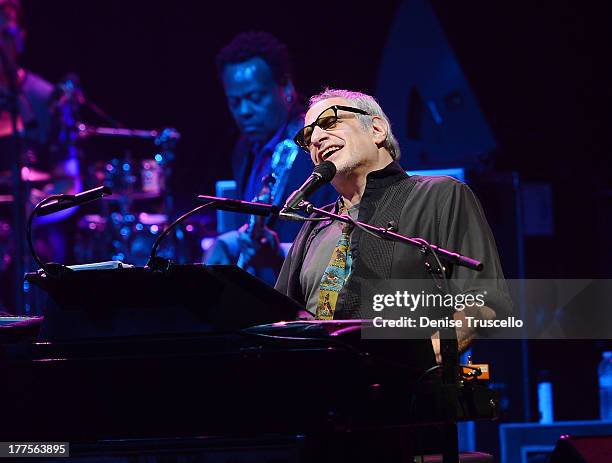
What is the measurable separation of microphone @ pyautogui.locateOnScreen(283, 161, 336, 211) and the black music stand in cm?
31

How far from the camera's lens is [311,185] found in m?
2.33

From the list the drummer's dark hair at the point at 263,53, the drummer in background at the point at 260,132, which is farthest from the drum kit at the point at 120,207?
the drummer's dark hair at the point at 263,53

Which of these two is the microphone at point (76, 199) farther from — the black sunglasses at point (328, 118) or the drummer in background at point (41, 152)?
the drummer in background at point (41, 152)

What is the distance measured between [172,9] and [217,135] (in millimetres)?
1108

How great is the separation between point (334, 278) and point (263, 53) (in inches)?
122

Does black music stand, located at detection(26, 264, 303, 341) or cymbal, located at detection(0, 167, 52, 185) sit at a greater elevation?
cymbal, located at detection(0, 167, 52, 185)

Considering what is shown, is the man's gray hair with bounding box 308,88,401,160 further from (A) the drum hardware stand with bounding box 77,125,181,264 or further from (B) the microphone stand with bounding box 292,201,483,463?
(A) the drum hardware stand with bounding box 77,125,181,264

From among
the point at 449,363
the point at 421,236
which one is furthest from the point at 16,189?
the point at 449,363

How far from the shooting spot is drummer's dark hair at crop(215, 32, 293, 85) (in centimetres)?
561

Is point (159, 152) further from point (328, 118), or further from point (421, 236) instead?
point (421, 236)

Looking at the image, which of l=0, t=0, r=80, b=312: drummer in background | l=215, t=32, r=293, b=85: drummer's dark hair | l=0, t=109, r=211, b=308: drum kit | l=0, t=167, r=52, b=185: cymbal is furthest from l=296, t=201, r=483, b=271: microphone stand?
l=0, t=167, r=52, b=185: cymbal

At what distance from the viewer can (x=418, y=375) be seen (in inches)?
79.3

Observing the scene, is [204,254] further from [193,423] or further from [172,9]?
[193,423]

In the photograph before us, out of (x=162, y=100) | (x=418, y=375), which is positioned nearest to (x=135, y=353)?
(x=418, y=375)
